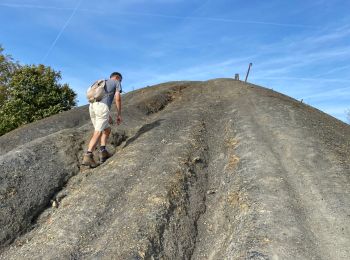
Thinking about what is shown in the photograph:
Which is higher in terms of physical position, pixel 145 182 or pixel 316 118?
pixel 316 118

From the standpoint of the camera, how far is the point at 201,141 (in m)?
16.8

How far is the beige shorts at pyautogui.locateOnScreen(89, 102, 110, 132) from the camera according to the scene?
14.6 m

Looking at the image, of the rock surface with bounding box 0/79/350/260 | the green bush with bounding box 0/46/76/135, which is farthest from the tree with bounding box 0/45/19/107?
the rock surface with bounding box 0/79/350/260

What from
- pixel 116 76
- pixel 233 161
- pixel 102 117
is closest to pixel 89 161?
pixel 102 117

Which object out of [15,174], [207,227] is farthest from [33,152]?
[207,227]

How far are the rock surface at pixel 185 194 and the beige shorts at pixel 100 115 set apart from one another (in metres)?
1.29

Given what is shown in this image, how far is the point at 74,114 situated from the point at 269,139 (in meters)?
12.4

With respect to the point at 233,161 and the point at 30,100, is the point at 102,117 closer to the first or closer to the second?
the point at 233,161

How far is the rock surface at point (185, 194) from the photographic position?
10359 mm

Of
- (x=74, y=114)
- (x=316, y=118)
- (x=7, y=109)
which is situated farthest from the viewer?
(x=7, y=109)

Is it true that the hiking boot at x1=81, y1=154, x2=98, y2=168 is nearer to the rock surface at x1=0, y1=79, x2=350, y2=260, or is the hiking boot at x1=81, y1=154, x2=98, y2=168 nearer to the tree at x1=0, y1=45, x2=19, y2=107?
the rock surface at x1=0, y1=79, x2=350, y2=260

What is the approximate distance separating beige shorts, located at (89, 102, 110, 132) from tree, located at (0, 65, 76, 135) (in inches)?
871

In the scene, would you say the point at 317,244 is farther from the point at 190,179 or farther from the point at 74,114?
the point at 74,114

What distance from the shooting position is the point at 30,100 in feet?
120
